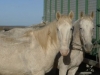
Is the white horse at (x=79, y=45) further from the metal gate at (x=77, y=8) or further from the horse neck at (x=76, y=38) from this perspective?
the metal gate at (x=77, y=8)

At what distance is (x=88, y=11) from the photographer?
727 centimetres

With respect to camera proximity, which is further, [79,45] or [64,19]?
[79,45]

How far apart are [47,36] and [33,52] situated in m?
0.43

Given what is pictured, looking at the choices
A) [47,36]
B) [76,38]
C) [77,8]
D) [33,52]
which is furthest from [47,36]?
Result: [77,8]

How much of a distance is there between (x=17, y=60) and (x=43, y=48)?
1.82 feet

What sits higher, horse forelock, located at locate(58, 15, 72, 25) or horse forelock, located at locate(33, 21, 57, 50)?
horse forelock, located at locate(58, 15, 72, 25)

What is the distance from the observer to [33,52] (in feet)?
17.5

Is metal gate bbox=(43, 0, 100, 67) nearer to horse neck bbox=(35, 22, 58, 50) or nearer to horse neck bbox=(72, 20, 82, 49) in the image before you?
horse neck bbox=(72, 20, 82, 49)

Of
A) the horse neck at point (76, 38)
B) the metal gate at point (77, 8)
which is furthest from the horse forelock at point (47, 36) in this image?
the metal gate at point (77, 8)

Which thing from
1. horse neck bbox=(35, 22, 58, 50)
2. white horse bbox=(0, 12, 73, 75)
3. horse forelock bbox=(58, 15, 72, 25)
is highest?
horse forelock bbox=(58, 15, 72, 25)

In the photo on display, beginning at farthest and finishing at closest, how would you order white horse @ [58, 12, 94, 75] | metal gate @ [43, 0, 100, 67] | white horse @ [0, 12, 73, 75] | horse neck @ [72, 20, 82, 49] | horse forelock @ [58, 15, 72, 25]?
1. metal gate @ [43, 0, 100, 67]
2. horse neck @ [72, 20, 82, 49]
3. white horse @ [58, 12, 94, 75]
4. white horse @ [0, 12, 73, 75]
5. horse forelock @ [58, 15, 72, 25]

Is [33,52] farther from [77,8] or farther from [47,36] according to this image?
[77,8]

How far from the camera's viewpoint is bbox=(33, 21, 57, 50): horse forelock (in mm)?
5379

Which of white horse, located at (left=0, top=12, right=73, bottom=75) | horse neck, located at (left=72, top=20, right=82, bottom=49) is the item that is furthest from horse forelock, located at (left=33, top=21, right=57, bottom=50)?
horse neck, located at (left=72, top=20, right=82, bottom=49)
